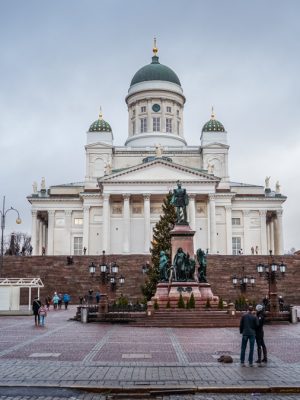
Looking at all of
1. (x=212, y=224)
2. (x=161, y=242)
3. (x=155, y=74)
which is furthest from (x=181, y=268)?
(x=155, y=74)

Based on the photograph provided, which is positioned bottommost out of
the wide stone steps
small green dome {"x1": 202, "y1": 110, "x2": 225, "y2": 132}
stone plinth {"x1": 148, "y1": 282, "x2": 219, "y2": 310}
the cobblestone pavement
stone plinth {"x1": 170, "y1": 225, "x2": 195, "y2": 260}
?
the cobblestone pavement

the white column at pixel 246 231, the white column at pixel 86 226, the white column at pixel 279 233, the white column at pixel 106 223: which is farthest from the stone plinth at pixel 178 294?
the white column at pixel 279 233

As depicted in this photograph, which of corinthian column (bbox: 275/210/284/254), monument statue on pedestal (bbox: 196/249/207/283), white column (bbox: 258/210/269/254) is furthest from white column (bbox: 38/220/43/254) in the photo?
monument statue on pedestal (bbox: 196/249/207/283)

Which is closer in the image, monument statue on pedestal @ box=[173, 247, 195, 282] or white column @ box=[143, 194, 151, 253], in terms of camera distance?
monument statue on pedestal @ box=[173, 247, 195, 282]

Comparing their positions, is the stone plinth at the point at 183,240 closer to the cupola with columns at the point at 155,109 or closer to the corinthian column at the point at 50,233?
the corinthian column at the point at 50,233

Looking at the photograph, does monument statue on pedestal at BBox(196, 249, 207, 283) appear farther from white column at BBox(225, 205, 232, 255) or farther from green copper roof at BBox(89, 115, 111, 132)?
green copper roof at BBox(89, 115, 111, 132)

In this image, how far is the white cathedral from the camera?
3044 inches

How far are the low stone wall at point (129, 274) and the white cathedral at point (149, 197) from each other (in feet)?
54.0

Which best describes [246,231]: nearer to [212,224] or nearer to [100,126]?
[212,224]

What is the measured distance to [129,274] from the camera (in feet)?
177

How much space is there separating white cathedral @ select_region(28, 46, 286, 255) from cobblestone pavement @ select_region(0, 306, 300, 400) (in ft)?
171

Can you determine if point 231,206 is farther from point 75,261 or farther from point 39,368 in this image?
point 39,368

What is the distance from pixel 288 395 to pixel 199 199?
6863 cm

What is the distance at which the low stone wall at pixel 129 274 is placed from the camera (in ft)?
167
